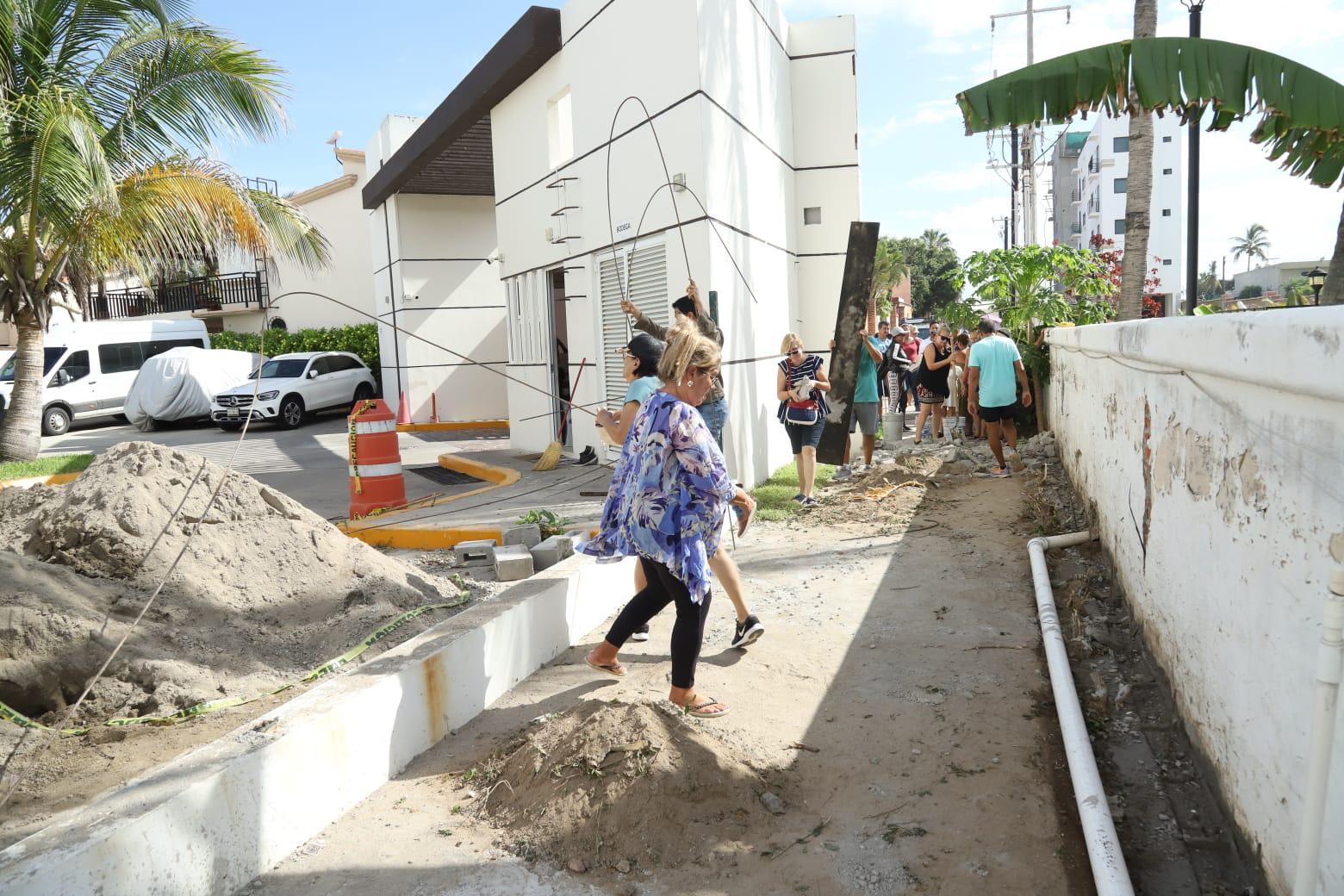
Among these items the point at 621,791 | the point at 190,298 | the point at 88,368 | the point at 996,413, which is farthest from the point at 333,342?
the point at 621,791

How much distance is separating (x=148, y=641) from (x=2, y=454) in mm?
12517

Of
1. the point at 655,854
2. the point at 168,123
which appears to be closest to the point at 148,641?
the point at 655,854

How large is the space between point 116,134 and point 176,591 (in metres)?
10.3

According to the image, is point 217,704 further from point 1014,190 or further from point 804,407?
point 1014,190

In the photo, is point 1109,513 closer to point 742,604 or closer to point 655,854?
point 742,604

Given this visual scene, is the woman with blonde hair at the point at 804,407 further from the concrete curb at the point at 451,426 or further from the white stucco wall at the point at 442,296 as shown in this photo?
the concrete curb at the point at 451,426

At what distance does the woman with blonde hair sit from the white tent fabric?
16420 millimetres

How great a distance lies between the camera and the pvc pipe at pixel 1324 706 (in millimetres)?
1744

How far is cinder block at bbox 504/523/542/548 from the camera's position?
6.52 metres

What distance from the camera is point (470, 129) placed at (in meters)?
14.1

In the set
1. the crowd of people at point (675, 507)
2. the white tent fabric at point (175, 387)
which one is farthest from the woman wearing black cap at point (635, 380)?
the white tent fabric at point (175, 387)

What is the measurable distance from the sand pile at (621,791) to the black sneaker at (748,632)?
128 centimetres

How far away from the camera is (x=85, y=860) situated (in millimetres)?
2328

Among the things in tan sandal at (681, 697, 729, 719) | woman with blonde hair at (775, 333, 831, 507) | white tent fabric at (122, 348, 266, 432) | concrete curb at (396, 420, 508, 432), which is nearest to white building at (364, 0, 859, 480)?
woman with blonde hair at (775, 333, 831, 507)
